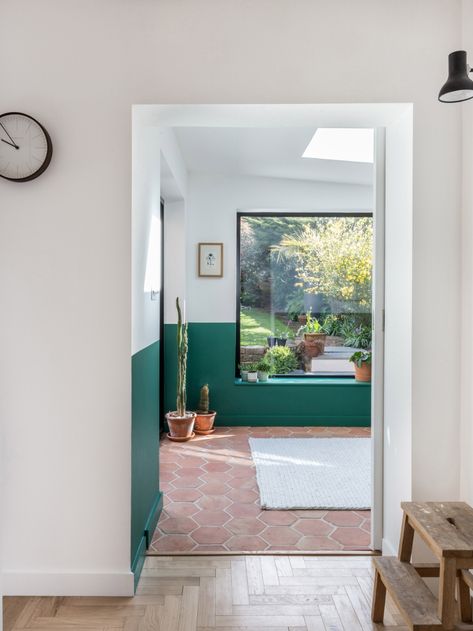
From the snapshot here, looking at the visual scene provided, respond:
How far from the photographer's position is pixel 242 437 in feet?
16.3

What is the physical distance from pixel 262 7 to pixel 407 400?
1.81 meters

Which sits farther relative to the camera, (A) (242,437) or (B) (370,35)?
(A) (242,437)

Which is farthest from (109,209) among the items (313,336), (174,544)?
(313,336)

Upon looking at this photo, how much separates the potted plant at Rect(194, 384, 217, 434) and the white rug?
50 centimetres

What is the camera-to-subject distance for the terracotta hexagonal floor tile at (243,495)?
341cm

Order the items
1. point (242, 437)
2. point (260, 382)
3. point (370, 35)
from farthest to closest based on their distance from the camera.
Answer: point (260, 382) → point (242, 437) → point (370, 35)

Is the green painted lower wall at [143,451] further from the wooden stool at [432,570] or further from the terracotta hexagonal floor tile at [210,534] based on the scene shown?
the wooden stool at [432,570]

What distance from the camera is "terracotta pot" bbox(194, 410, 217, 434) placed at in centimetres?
508

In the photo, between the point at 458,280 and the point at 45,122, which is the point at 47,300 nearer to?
the point at 45,122

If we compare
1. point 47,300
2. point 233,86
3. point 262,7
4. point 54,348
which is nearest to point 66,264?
point 47,300

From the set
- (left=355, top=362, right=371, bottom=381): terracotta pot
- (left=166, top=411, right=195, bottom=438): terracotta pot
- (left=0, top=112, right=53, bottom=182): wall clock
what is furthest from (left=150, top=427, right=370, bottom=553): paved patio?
(left=0, top=112, right=53, bottom=182): wall clock

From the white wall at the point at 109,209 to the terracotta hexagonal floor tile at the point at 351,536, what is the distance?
2.30 ft

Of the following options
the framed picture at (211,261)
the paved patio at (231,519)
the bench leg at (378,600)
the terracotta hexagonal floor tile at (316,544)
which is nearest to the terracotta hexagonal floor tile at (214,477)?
the paved patio at (231,519)

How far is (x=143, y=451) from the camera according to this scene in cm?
271
